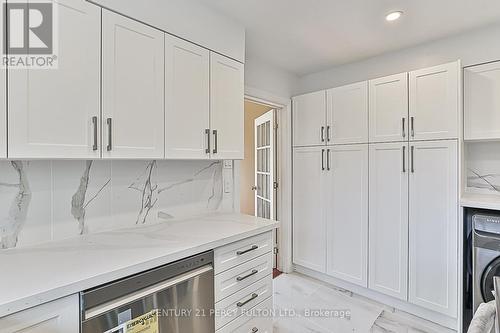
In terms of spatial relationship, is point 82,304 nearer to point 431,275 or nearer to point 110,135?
point 110,135

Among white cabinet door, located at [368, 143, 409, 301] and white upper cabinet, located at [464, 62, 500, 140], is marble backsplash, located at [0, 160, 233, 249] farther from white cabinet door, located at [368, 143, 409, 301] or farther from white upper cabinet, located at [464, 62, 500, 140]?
white upper cabinet, located at [464, 62, 500, 140]

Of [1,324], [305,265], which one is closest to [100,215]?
[1,324]

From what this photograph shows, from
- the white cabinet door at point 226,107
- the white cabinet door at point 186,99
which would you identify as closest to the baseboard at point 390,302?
the white cabinet door at point 226,107

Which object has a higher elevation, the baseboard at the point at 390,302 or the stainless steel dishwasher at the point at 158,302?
the stainless steel dishwasher at the point at 158,302

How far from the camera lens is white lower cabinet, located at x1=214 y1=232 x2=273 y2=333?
1.56m

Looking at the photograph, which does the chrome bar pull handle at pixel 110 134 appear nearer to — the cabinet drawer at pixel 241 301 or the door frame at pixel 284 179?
the cabinet drawer at pixel 241 301

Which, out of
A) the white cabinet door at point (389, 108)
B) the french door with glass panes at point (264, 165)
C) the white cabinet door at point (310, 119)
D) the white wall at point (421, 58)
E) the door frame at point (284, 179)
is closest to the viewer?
the white wall at point (421, 58)

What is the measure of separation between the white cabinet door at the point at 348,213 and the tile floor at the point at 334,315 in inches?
8.7

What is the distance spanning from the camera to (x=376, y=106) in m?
2.57

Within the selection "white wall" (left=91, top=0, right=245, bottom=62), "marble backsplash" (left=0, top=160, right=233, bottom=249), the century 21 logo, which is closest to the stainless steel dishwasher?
"marble backsplash" (left=0, top=160, right=233, bottom=249)

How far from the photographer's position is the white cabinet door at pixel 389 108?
2.41 m

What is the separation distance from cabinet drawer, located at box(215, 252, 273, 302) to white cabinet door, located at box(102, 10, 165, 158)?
2.76ft

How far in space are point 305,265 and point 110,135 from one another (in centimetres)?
263

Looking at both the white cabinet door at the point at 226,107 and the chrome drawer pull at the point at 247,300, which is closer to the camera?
the chrome drawer pull at the point at 247,300
